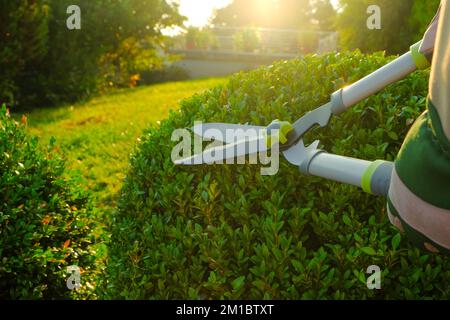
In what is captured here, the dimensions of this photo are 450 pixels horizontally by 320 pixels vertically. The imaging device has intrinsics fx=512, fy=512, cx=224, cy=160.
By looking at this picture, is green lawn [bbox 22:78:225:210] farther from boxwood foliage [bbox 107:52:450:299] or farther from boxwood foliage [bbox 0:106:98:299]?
boxwood foliage [bbox 107:52:450:299]

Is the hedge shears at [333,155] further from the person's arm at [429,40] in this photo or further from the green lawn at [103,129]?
the green lawn at [103,129]

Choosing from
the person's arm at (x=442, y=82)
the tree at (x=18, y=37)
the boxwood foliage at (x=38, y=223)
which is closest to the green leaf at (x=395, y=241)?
the person's arm at (x=442, y=82)

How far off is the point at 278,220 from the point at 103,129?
8644mm

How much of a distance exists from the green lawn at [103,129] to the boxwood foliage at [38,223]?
1.40 metres

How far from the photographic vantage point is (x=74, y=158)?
8102 millimetres

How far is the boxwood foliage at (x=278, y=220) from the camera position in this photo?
81.5 inches

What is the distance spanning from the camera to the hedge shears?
1.39 m

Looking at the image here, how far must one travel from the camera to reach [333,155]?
1.53 m

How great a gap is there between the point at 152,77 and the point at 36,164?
20252 millimetres

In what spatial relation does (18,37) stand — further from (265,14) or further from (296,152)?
(265,14)

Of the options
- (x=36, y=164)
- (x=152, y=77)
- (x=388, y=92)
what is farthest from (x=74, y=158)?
(x=152, y=77)

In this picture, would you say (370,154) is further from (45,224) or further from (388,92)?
(45,224)

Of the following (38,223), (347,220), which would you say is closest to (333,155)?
(347,220)

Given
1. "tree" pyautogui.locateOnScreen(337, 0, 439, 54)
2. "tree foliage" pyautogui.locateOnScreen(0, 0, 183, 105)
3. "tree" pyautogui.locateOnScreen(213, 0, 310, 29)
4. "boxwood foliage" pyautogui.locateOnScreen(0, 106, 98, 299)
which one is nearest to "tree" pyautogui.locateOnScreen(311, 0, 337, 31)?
"tree" pyautogui.locateOnScreen(213, 0, 310, 29)
